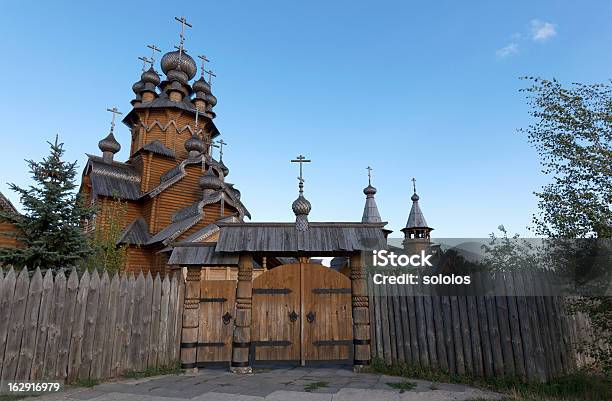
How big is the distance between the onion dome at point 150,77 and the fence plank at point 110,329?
25360 millimetres

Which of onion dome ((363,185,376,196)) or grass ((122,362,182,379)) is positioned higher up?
onion dome ((363,185,376,196))

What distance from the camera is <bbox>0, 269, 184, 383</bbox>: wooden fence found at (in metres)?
5.96

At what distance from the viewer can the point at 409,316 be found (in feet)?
24.4

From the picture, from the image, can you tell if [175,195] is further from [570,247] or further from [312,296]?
[570,247]

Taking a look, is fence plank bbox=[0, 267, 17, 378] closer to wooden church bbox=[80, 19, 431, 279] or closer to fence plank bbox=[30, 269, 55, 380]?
fence plank bbox=[30, 269, 55, 380]

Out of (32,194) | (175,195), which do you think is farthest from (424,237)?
(32,194)

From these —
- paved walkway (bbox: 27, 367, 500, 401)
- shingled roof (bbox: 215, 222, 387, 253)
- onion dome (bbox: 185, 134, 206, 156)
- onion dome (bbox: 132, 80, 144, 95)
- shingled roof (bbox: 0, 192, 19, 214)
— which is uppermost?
onion dome (bbox: 132, 80, 144, 95)

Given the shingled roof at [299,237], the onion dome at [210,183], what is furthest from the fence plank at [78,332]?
the onion dome at [210,183]

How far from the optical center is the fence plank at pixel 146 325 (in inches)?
285

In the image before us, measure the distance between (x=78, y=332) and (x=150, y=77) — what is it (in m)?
26.3

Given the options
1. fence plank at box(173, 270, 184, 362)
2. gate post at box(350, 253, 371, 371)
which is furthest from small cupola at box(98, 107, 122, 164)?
gate post at box(350, 253, 371, 371)

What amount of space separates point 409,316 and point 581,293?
2935 millimetres

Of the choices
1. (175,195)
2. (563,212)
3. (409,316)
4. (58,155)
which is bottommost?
(409,316)

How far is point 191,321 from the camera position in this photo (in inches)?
305
